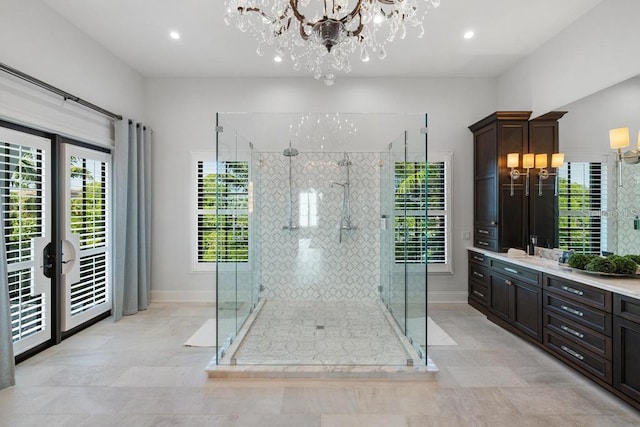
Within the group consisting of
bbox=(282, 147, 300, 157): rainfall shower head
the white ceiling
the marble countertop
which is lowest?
the marble countertop

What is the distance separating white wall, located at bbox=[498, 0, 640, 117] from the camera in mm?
3016

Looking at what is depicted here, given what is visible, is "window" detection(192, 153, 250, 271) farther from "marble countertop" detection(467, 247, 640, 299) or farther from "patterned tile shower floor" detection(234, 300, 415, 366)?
"marble countertop" detection(467, 247, 640, 299)

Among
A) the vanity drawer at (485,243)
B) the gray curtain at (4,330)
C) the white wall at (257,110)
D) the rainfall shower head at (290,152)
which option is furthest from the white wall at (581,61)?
the gray curtain at (4,330)

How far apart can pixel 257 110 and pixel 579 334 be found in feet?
15.0

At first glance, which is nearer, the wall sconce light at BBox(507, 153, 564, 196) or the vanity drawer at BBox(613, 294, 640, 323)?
the vanity drawer at BBox(613, 294, 640, 323)

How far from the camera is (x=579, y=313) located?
289 centimetres

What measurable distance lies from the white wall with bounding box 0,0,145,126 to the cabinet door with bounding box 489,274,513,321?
5.30 meters

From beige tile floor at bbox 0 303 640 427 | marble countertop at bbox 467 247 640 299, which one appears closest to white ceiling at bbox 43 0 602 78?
marble countertop at bbox 467 247 640 299

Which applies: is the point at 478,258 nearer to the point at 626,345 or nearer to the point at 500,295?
the point at 500,295

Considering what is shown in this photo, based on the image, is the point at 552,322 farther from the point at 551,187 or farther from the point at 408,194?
the point at 408,194

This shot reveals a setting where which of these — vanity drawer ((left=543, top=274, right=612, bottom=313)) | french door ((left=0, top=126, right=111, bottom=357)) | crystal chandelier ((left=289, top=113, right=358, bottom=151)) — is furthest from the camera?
crystal chandelier ((left=289, top=113, right=358, bottom=151))

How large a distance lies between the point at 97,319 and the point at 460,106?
5723 millimetres

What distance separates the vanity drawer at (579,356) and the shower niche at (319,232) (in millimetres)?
1267

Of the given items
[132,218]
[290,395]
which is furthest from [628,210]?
[132,218]
